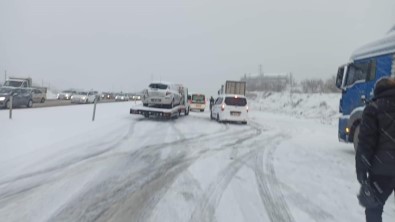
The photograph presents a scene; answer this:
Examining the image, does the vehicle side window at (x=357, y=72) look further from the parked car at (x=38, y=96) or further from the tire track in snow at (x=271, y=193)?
the parked car at (x=38, y=96)

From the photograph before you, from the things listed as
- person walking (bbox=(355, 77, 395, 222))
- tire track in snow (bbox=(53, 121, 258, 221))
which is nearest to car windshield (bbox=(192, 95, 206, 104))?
tire track in snow (bbox=(53, 121, 258, 221))

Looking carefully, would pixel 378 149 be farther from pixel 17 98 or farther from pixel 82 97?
pixel 82 97

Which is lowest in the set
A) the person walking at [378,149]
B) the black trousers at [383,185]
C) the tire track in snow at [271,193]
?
the tire track in snow at [271,193]

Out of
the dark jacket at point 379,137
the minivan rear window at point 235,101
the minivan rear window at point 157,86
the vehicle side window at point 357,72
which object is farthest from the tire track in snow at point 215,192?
the minivan rear window at point 235,101

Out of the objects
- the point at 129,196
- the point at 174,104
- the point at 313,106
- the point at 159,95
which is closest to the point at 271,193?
the point at 129,196

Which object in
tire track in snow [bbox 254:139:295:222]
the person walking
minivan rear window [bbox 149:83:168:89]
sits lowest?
tire track in snow [bbox 254:139:295:222]

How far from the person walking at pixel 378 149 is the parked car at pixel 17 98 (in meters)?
26.8

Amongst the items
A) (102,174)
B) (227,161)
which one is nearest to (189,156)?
(227,161)

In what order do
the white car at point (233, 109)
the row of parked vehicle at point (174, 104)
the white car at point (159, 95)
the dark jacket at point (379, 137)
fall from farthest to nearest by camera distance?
the white car at point (233, 109) < the white car at point (159, 95) < the row of parked vehicle at point (174, 104) < the dark jacket at point (379, 137)

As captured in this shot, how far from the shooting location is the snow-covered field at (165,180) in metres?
5.61

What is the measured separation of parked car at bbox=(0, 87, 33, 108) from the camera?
2639cm

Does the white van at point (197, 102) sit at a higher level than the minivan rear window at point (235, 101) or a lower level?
lower

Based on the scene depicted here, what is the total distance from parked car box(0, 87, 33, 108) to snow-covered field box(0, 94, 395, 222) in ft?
47.6

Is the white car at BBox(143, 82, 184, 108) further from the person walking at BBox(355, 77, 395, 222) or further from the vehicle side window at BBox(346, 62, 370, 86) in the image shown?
the person walking at BBox(355, 77, 395, 222)
